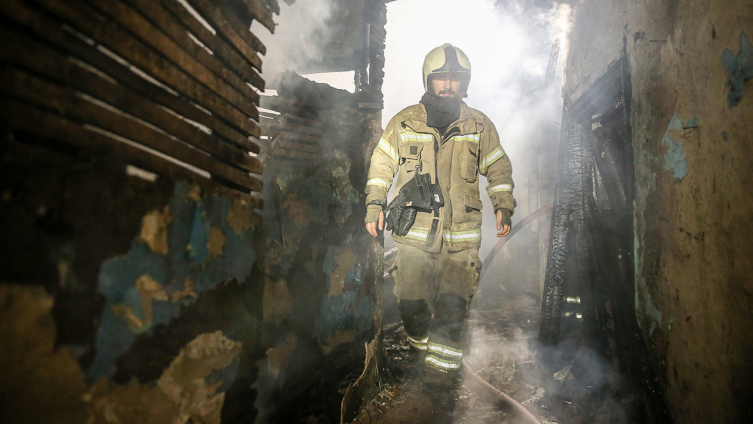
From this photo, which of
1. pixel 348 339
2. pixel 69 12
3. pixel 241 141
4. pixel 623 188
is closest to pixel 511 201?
pixel 623 188

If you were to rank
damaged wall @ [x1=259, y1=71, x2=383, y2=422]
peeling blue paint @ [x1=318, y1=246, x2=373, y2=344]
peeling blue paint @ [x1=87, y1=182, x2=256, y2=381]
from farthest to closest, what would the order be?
peeling blue paint @ [x1=318, y1=246, x2=373, y2=344]
damaged wall @ [x1=259, y1=71, x2=383, y2=422]
peeling blue paint @ [x1=87, y1=182, x2=256, y2=381]

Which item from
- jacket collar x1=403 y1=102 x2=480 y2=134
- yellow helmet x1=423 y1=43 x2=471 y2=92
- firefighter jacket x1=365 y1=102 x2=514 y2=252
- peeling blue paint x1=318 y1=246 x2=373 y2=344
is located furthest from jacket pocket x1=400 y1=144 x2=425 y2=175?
peeling blue paint x1=318 y1=246 x2=373 y2=344

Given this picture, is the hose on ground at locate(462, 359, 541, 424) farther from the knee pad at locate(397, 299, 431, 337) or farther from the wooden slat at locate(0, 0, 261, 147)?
the wooden slat at locate(0, 0, 261, 147)

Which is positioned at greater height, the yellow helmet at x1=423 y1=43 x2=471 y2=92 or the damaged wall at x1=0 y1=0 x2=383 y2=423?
the yellow helmet at x1=423 y1=43 x2=471 y2=92

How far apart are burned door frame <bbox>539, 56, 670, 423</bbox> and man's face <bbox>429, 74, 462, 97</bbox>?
130 cm

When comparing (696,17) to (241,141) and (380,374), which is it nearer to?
(241,141)

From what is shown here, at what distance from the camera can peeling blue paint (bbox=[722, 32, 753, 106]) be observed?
1310 millimetres

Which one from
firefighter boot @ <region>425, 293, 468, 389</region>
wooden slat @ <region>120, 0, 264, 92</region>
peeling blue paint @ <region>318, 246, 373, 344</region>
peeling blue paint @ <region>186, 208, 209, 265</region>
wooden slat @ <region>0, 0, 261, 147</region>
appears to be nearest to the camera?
wooden slat @ <region>0, 0, 261, 147</region>

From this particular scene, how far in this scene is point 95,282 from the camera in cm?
76

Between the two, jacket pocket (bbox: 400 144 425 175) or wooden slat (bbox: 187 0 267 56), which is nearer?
wooden slat (bbox: 187 0 267 56)

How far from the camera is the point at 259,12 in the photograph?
1.40m

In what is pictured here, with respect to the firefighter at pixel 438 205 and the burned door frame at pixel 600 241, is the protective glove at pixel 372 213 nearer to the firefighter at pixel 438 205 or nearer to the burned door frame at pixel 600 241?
the firefighter at pixel 438 205

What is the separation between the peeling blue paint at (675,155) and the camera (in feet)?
5.92

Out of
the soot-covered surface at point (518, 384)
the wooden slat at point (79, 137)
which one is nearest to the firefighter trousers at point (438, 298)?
the soot-covered surface at point (518, 384)
